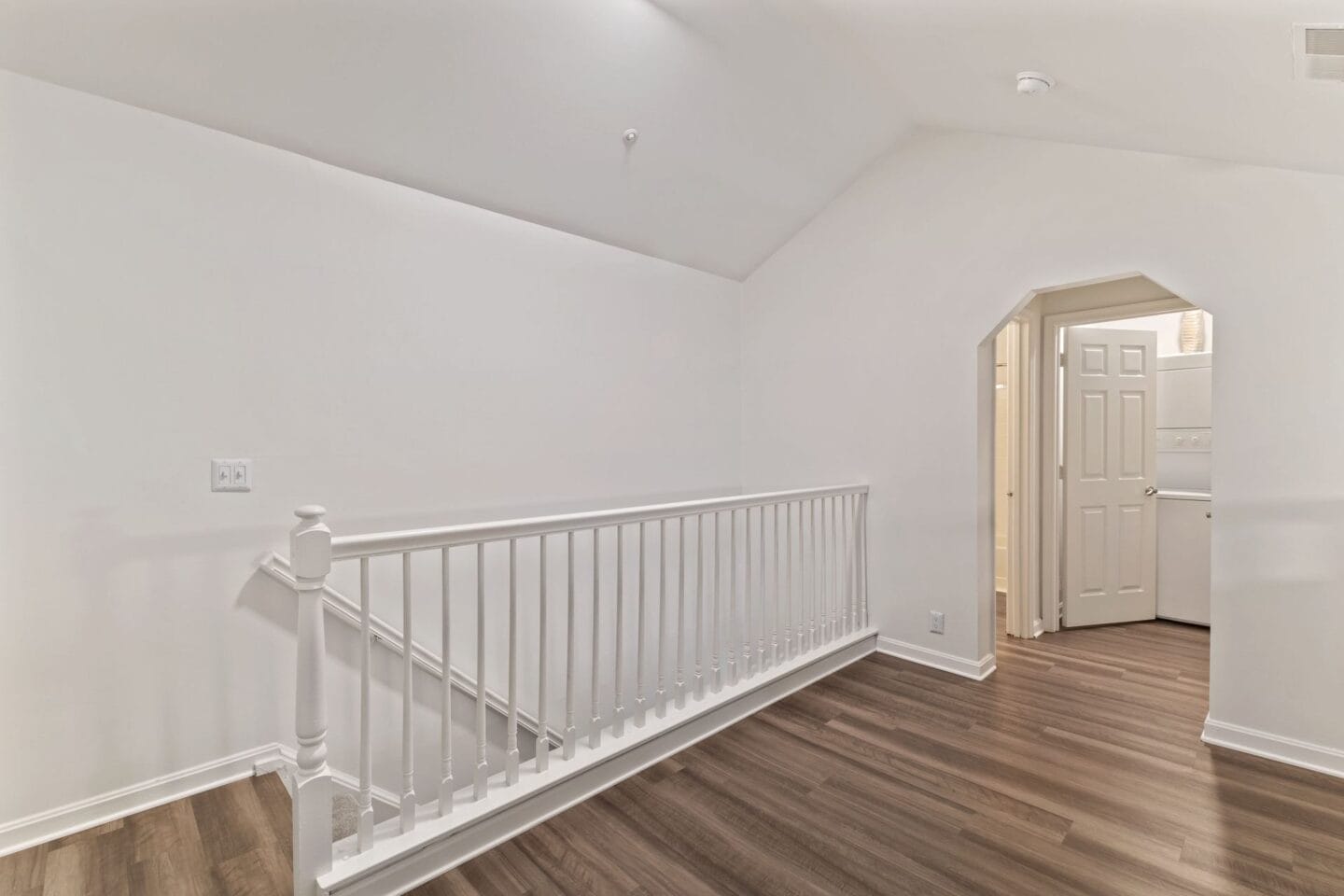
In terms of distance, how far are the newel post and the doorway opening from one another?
366 cm

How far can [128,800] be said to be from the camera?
213cm

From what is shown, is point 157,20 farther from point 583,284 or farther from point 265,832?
point 265,832

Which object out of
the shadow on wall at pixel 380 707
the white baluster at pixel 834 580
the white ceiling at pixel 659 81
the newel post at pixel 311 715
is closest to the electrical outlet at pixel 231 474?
the shadow on wall at pixel 380 707

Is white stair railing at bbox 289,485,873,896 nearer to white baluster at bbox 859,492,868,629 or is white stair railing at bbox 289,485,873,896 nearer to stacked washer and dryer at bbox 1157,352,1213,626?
white baluster at bbox 859,492,868,629

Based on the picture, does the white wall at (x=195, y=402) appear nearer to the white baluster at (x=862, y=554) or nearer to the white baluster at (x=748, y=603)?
the white baluster at (x=748, y=603)

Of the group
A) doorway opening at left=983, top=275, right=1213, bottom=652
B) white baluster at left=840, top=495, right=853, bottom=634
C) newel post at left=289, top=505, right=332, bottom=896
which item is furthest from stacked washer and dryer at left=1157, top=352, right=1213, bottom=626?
newel post at left=289, top=505, right=332, bottom=896

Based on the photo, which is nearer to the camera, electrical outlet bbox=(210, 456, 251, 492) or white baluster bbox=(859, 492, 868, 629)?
electrical outlet bbox=(210, 456, 251, 492)

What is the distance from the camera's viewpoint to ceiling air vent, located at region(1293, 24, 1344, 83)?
1359 mm

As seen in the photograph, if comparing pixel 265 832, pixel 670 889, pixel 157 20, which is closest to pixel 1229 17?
pixel 670 889

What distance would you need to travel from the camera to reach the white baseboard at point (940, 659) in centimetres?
329

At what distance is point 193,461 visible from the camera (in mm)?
2258

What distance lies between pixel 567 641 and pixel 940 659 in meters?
2.14

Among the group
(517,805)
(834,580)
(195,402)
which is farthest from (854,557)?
(195,402)

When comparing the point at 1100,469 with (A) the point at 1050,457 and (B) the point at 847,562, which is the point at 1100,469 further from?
(B) the point at 847,562
